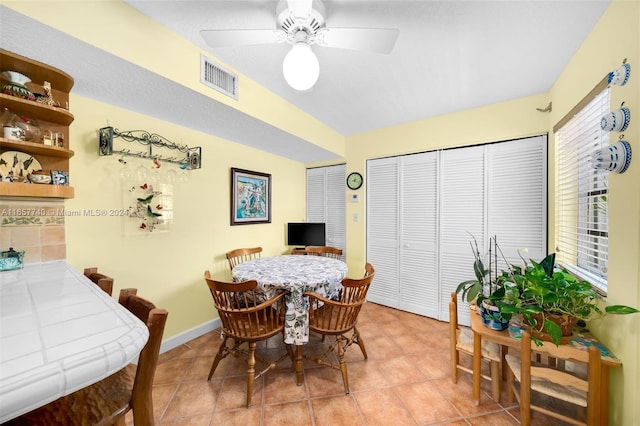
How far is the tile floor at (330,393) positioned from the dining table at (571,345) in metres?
0.24

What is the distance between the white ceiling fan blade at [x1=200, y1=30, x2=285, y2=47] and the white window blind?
1.97 m

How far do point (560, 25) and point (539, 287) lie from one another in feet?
5.26

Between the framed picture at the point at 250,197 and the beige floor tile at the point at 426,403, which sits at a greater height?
the framed picture at the point at 250,197

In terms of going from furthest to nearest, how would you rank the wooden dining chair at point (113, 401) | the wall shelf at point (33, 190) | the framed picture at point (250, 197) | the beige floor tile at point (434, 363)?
the framed picture at point (250, 197) → the beige floor tile at point (434, 363) → the wall shelf at point (33, 190) → the wooden dining chair at point (113, 401)

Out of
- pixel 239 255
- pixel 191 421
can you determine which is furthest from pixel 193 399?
pixel 239 255

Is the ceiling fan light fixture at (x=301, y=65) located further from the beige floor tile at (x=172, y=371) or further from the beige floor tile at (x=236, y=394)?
the beige floor tile at (x=172, y=371)

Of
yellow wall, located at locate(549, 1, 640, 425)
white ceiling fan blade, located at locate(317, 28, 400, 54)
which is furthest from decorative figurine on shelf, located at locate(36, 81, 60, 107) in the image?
yellow wall, located at locate(549, 1, 640, 425)

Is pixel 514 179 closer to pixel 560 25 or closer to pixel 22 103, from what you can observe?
pixel 560 25

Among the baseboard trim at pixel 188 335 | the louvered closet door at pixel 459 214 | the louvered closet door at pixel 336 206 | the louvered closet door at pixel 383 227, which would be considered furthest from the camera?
the louvered closet door at pixel 336 206

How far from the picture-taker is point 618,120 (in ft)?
3.91

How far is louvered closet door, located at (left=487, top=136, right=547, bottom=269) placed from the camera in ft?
7.71

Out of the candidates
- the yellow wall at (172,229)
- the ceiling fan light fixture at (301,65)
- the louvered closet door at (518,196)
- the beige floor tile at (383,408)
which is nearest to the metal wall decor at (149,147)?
the yellow wall at (172,229)

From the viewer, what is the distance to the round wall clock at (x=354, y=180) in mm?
3453

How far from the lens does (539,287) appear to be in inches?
53.6
